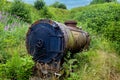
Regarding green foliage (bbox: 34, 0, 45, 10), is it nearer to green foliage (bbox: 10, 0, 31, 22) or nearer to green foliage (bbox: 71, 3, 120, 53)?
green foliage (bbox: 71, 3, 120, 53)

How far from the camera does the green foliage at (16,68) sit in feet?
23.0

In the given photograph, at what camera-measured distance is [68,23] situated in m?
9.56

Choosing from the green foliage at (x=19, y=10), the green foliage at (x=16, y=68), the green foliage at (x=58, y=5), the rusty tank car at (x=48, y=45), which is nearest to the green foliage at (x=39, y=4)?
the green foliage at (x=19, y=10)

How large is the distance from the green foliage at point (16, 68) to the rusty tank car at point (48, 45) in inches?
20.7

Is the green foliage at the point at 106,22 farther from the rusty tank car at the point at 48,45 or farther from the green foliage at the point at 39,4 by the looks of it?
the rusty tank car at the point at 48,45

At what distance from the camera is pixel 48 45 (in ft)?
25.6

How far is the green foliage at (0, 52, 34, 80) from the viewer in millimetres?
7023

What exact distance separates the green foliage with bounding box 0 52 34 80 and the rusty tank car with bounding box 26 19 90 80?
0.53 meters

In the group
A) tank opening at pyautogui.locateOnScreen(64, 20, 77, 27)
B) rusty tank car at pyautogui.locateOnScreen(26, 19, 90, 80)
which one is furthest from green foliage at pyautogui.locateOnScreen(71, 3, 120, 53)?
rusty tank car at pyautogui.locateOnScreen(26, 19, 90, 80)

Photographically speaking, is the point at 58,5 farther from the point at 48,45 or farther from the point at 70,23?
the point at 48,45

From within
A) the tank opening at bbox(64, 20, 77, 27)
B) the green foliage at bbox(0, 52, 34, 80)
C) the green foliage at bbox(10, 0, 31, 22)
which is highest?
the green foliage at bbox(10, 0, 31, 22)

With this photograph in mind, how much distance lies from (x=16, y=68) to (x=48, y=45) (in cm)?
108

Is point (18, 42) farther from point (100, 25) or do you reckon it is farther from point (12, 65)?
point (100, 25)

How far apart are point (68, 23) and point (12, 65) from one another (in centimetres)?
298
